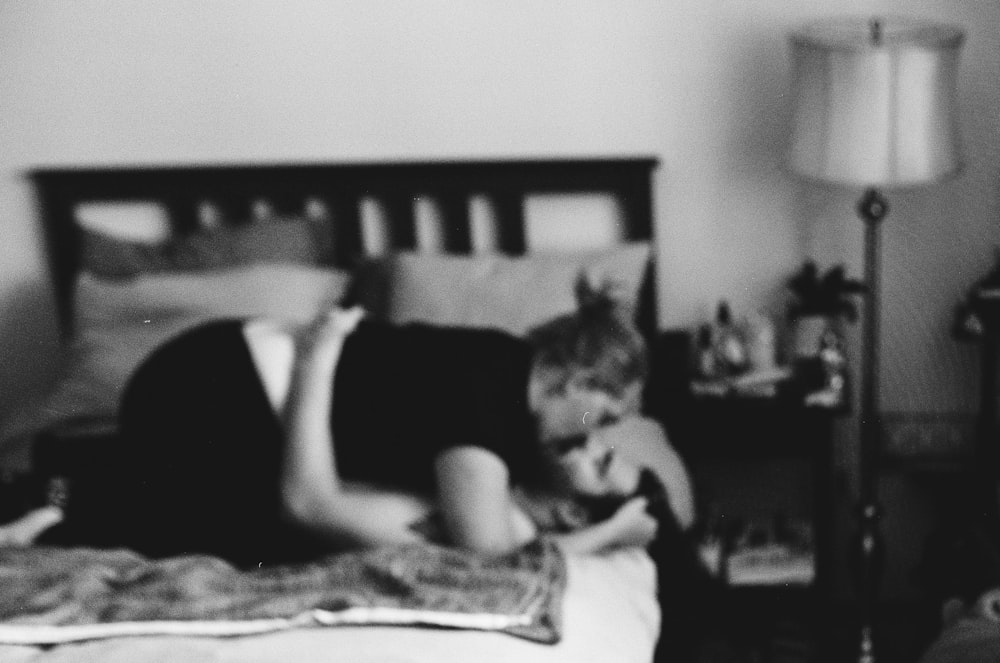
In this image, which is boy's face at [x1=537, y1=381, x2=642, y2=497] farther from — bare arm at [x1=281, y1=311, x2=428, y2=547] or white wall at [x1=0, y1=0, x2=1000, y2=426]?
white wall at [x1=0, y1=0, x2=1000, y2=426]

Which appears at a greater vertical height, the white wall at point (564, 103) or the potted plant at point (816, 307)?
the white wall at point (564, 103)

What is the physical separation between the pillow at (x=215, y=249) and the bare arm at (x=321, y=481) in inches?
30.7

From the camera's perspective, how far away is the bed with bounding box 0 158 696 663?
2.62 m

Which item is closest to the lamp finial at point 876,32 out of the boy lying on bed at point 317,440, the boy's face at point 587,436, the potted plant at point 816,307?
the potted plant at point 816,307

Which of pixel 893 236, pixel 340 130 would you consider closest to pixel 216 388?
pixel 340 130

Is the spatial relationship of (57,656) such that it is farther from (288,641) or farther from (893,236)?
(893,236)

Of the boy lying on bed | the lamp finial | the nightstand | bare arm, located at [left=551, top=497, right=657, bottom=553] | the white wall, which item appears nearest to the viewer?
the boy lying on bed

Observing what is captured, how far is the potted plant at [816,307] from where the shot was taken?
264 centimetres

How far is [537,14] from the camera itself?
272 cm

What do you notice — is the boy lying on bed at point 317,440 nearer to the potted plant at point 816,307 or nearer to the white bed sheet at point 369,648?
the white bed sheet at point 369,648

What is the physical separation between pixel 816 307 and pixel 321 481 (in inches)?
47.2

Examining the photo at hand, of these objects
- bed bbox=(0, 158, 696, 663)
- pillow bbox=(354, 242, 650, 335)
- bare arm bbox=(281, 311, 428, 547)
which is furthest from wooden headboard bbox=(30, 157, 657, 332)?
bare arm bbox=(281, 311, 428, 547)

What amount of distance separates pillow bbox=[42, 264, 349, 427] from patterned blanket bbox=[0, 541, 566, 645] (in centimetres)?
70

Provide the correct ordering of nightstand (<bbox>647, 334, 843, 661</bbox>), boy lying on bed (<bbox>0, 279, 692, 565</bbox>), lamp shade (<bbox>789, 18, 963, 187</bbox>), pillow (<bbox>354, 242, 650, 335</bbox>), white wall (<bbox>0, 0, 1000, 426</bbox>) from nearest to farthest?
boy lying on bed (<bbox>0, 279, 692, 565</bbox>), lamp shade (<bbox>789, 18, 963, 187</bbox>), nightstand (<bbox>647, 334, 843, 661</bbox>), pillow (<bbox>354, 242, 650, 335</bbox>), white wall (<bbox>0, 0, 1000, 426</bbox>)
